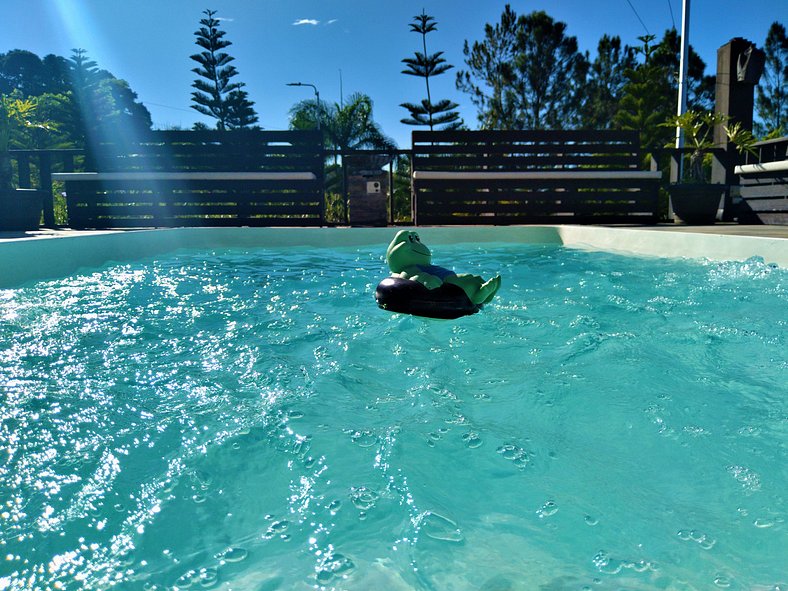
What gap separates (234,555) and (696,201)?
1046cm

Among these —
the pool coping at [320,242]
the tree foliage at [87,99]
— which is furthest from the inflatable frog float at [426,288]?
the tree foliage at [87,99]

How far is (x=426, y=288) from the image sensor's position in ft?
10.4

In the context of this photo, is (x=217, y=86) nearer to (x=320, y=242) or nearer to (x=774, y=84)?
(x=320, y=242)

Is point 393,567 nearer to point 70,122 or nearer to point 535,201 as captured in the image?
point 535,201

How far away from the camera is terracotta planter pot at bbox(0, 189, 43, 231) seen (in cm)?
823

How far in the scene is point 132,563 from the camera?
4.34 feet

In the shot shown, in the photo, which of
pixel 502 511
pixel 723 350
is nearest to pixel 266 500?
pixel 502 511

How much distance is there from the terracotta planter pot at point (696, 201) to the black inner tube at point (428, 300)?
8.21m

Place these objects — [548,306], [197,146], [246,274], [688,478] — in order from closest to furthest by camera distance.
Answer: [688,478] → [548,306] → [246,274] → [197,146]

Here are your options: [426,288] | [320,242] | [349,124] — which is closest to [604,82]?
[349,124]

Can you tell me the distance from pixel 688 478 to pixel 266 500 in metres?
1.40

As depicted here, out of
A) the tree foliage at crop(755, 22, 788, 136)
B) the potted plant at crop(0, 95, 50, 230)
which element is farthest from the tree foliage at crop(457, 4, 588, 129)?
the potted plant at crop(0, 95, 50, 230)

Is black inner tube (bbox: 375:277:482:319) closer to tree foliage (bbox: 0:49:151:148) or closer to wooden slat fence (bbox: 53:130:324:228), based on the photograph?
wooden slat fence (bbox: 53:130:324:228)

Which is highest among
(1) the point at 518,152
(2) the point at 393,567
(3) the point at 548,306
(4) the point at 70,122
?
(4) the point at 70,122
